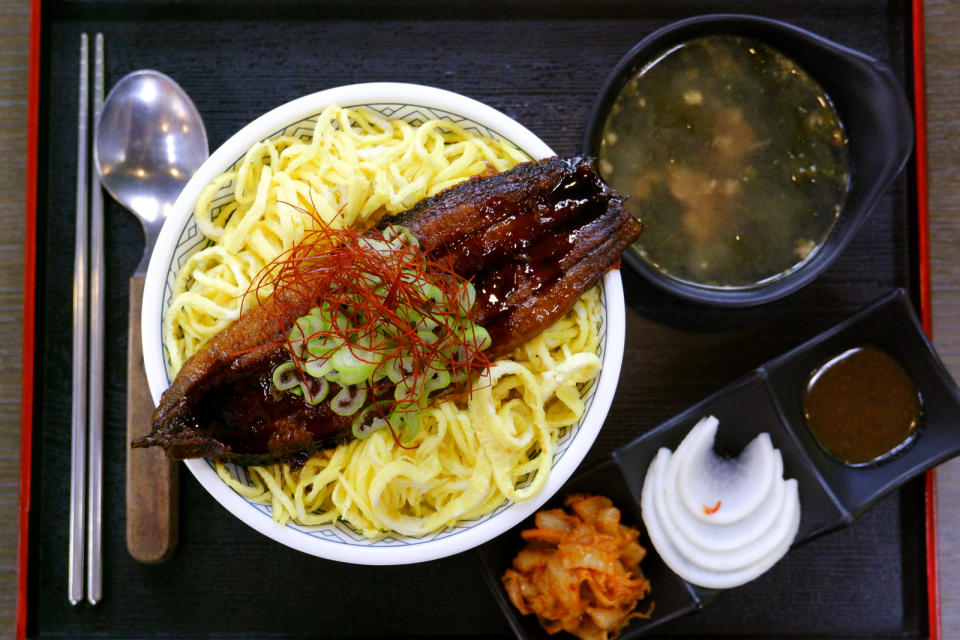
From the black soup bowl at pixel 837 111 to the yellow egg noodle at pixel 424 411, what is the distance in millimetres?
490

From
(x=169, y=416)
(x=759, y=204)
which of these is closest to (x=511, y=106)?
(x=759, y=204)

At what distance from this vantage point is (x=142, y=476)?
2.69 metres

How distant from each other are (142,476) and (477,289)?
1.55 m

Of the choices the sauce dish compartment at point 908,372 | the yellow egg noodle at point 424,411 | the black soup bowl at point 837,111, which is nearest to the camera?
the yellow egg noodle at point 424,411

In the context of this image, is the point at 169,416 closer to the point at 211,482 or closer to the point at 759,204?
the point at 211,482

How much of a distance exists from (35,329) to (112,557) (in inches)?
40.3

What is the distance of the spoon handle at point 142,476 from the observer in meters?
2.67

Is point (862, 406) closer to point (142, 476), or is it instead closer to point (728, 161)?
point (728, 161)

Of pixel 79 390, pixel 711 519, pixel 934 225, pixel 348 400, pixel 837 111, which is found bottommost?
pixel 711 519

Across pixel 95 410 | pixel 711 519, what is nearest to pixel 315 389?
pixel 95 410

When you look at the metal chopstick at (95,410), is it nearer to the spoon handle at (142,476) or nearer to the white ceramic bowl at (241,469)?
the spoon handle at (142,476)

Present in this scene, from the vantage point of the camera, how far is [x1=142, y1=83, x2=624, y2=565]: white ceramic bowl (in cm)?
232

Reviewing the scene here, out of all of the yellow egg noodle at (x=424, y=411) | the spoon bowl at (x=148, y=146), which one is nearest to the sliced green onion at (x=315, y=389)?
the yellow egg noodle at (x=424, y=411)

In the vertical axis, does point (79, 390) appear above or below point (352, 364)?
below
